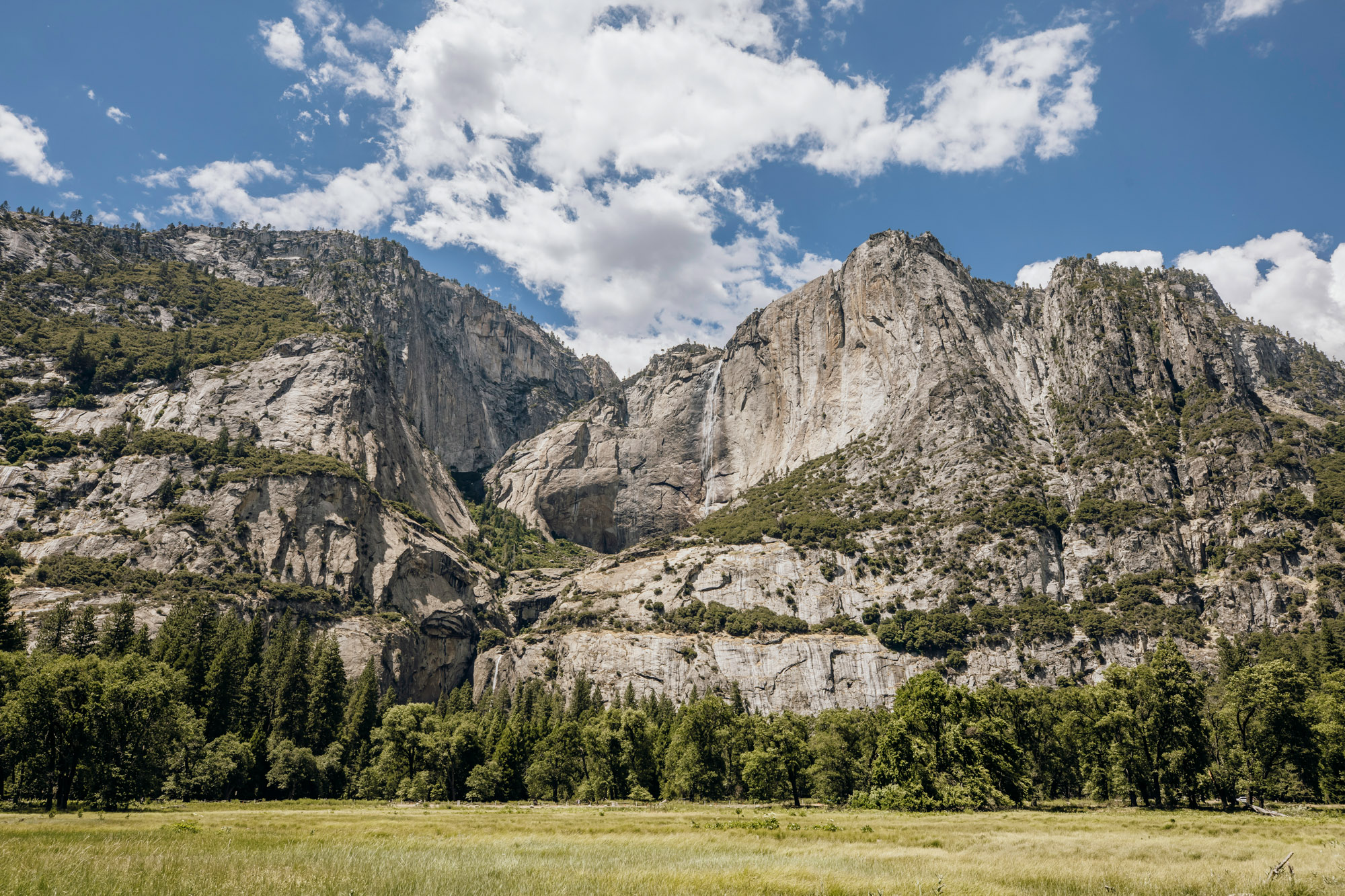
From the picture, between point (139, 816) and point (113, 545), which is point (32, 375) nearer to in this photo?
point (113, 545)

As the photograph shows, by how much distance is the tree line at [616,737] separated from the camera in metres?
54.4

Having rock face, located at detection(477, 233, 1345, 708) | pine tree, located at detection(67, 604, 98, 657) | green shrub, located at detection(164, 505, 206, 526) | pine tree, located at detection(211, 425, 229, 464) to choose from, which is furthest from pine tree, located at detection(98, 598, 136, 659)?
rock face, located at detection(477, 233, 1345, 708)

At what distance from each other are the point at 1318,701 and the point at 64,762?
99940mm

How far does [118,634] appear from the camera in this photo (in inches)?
3337

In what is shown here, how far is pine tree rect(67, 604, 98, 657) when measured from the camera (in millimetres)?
82188

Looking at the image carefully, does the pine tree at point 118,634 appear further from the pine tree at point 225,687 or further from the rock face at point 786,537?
the rock face at point 786,537

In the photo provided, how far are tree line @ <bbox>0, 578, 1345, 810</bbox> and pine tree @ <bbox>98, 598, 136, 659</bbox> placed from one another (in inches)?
11.1

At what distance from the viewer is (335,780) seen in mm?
84188

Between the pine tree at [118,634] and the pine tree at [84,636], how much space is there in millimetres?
926

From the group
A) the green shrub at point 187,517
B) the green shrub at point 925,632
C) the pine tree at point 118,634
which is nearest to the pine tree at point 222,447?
the green shrub at point 187,517

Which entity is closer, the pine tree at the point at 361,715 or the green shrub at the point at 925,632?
the pine tree at the point at 361,715

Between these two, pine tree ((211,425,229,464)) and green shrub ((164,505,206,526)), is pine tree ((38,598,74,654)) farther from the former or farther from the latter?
pine tree ((211,425,229,464))

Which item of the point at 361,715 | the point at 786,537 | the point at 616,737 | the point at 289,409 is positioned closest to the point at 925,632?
the point at 786,537

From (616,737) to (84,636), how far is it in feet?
208
